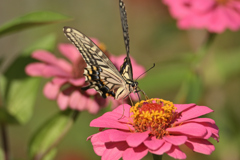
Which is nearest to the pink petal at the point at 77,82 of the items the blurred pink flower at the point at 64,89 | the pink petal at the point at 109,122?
the blurred pink flower at the point at 64,89

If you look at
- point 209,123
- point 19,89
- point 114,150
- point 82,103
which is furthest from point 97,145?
point 19,89

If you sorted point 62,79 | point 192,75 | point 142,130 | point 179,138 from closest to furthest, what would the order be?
point 179,138
point 142,130
point 62,79
point 192,75

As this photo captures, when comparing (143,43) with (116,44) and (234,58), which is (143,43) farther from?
(234,58)

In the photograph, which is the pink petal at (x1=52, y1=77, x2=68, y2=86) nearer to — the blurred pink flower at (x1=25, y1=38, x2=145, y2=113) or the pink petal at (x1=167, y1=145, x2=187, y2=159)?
the blurred pink flower at (x1=25, y1=38, x2=145, y2=113)

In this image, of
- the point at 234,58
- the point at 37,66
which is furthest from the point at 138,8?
the point at 37,66

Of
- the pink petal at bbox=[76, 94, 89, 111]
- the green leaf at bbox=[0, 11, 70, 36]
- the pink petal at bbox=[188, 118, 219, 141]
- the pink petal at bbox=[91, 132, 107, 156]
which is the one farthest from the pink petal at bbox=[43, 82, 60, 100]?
the pink petal at bbox=[188, 118, 219, 141]

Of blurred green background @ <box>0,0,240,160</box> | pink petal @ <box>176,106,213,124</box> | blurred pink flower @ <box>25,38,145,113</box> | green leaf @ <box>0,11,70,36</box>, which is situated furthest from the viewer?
blurred green background @ <box>0,0,240,160</box>

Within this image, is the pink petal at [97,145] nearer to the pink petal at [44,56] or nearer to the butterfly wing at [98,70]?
the butterfly wing at [98,70]

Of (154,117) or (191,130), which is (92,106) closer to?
(154,117)
